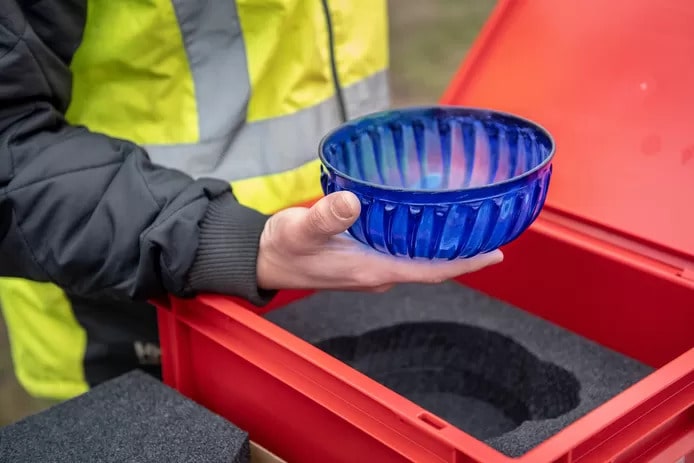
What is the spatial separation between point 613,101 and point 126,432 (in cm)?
50

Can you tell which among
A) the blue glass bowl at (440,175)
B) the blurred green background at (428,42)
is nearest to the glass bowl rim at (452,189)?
the blue glass bowl at (440,175)

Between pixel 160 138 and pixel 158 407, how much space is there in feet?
0.86

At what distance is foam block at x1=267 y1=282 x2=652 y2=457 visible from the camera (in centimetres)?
79

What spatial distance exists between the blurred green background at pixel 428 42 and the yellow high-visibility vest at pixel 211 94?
5.69 ft

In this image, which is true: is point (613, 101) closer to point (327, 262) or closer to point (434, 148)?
point (434, 148)

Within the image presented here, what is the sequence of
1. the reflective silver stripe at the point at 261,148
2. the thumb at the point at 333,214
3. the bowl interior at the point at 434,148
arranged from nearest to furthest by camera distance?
the thumb at the point at 333,214, the bowl interior at the point at 434,148, the reflective silver stripe at the point at 261,148

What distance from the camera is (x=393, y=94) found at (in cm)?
270

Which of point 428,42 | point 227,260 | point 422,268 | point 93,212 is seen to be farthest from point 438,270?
point 428,42

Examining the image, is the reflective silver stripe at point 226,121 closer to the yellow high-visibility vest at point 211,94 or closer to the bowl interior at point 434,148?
the yellow high-visibility vest at point 211,94

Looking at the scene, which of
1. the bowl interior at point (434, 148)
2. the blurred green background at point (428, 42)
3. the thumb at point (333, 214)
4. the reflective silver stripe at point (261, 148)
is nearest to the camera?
the thumb at point (333, 214)

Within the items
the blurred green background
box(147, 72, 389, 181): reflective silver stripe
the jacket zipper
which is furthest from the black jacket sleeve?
the blurred green background

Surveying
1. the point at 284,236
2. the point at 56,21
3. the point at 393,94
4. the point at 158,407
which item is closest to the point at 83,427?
the point at 158,407

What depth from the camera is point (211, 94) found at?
83 cm

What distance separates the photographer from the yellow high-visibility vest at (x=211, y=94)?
2.58 ft
